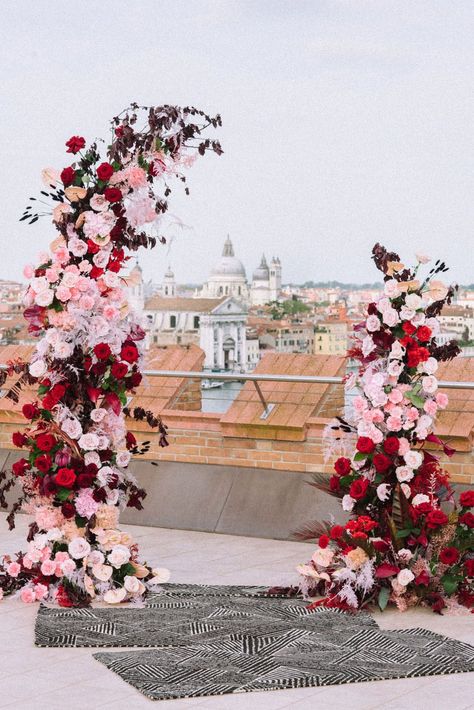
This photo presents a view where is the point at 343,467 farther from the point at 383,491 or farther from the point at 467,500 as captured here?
the point at 467,500

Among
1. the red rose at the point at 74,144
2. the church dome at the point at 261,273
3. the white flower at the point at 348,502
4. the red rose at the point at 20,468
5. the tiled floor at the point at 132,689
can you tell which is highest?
the church dome at the point at 261,273

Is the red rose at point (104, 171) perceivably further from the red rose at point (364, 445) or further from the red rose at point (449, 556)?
the red rose at point (449, 556)

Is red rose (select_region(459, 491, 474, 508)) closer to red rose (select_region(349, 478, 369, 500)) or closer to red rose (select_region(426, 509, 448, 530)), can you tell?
red rose (select_region(426, 509, 448, 530))

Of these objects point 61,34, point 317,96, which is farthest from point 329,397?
point 317,96

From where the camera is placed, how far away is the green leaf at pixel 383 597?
6211 millimetres

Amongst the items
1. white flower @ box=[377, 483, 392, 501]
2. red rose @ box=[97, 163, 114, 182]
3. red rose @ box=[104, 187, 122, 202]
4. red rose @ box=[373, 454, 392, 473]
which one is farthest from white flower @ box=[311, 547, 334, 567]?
red rose @ box=[97, 163, 114, 182]

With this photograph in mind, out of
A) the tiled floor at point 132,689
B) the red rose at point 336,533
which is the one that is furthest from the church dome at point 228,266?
the tiled floor at point 132,689

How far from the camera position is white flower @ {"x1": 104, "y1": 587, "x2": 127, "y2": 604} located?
6.41 m

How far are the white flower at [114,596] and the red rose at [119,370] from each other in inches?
44.8

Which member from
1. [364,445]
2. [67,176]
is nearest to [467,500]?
[364,445]

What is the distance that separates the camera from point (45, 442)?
6.50 metres

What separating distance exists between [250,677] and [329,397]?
4.00 m

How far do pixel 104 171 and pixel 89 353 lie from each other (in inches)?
38.5

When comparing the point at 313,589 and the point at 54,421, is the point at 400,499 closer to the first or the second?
the point at 313,589
